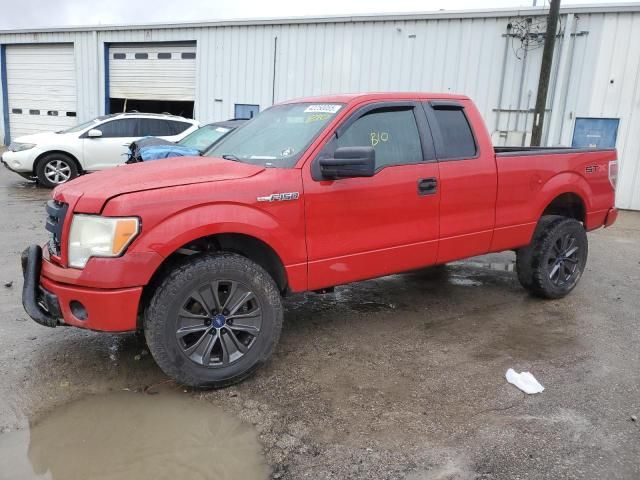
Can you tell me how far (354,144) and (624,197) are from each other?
9.68 meters

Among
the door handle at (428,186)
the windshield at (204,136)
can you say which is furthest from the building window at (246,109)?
the door handle at (428,186)

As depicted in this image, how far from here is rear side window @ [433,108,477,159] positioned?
438 centimetres

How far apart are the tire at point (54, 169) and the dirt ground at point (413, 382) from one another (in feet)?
20.2

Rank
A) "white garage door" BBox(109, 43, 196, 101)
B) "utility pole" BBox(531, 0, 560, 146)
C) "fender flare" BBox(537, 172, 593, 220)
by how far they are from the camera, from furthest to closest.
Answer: "white garage door" BBox(109, 43, 196, 101) < "utility pole" BBox(531, 0, 560, 146) < "fender flare" BBox(537, 172, 593, 220)

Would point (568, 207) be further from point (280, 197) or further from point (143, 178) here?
point (143, 178)

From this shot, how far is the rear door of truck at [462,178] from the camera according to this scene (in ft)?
14.0

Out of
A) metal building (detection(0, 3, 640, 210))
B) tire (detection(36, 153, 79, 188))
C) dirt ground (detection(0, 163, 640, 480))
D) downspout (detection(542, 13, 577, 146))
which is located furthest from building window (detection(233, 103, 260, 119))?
dirt ground (detection(0, 163, 640, 480))

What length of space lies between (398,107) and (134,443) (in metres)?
2.97

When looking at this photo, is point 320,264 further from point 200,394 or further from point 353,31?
point 353,31

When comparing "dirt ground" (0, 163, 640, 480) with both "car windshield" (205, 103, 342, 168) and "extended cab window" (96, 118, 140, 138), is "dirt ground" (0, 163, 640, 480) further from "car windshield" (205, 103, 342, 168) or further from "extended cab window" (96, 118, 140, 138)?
"extended cab window" (96, 118, 140, 138)

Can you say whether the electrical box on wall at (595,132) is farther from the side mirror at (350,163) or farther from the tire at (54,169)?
the tire at (54,169)

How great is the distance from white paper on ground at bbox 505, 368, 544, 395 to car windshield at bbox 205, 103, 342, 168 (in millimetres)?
2052

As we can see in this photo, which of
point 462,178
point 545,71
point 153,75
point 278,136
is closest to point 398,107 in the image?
point 462,178

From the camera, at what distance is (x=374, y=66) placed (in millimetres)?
13000
